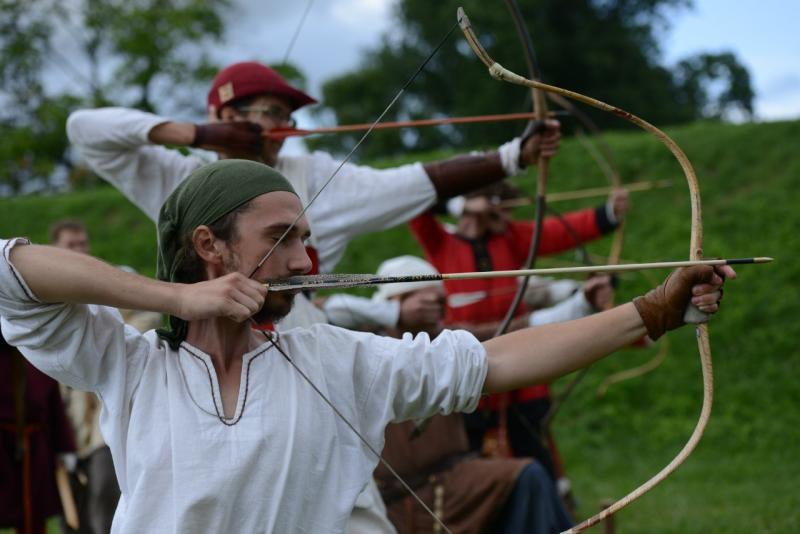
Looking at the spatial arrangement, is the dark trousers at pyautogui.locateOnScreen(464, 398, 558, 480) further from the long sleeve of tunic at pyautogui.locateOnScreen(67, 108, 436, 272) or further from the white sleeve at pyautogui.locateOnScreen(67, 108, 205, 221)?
the white sleeve at pyautogui.locateOnScreen(67, 108, 205, 221)

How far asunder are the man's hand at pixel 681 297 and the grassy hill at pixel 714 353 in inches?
138

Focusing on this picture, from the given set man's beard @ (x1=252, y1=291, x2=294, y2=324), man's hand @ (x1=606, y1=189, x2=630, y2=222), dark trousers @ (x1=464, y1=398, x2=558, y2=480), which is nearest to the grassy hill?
dark trousers @ (x1=464, y1=398, x2=558, y2=480)

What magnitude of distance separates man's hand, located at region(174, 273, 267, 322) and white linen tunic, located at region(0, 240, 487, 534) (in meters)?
0.19

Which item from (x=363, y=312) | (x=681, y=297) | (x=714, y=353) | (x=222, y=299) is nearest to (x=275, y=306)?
(x=222, y=299)

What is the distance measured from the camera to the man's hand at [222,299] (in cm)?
186

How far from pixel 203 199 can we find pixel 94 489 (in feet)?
9.52

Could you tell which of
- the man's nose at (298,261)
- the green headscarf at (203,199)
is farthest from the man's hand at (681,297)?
the green headscarf at (203,199)

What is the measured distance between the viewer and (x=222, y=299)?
1.86 metres

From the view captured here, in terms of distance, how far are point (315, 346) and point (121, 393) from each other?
39cm

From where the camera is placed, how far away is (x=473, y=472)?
157 inches

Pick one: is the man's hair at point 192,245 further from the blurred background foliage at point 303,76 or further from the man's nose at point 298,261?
the blurred background foliage at point 303,76

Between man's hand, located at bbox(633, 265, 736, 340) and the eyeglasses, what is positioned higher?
the eyeglasses

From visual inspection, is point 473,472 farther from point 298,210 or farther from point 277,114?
point 298,210

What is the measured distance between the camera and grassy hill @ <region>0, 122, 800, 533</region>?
625cm
